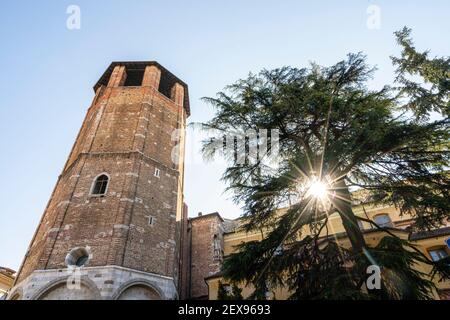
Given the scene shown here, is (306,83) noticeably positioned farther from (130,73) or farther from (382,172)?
(130,73)

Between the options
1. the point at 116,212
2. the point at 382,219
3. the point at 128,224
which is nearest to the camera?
the point at 128,224

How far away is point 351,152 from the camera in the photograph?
21.0ft

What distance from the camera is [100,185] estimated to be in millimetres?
13930

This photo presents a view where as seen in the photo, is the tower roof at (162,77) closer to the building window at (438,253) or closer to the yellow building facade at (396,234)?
the yellow building facade at (396,234)

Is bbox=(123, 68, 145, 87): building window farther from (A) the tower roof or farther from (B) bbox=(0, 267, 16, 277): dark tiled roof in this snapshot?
(B) bbox=(0, 267, 16, 277): dark tiled roof

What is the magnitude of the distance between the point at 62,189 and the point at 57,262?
4.77 metres

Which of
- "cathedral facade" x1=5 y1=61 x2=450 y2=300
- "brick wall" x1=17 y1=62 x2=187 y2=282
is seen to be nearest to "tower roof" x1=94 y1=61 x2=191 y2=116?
"cathedral facade" x1=5 y1=61 x2=450 y2=300

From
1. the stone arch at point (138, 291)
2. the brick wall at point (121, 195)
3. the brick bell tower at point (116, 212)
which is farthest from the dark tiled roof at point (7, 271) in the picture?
the stone arch at point (138, 291)

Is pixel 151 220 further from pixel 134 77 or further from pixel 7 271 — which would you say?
pixel 7 271

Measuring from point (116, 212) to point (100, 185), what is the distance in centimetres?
227

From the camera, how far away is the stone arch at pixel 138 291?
424 inches

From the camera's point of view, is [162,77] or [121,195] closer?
[121,195]

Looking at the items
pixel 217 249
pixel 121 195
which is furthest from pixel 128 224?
pixel 217 249
